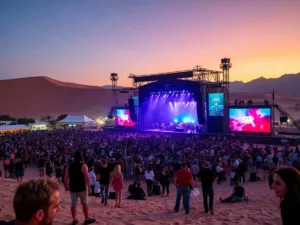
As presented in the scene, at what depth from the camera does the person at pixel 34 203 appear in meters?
1.48

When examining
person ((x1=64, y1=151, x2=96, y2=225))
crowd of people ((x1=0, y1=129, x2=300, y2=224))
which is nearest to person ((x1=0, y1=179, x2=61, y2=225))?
crowd of people ((x1=0, y1=129, x2=300, y2=224))

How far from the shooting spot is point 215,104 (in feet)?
97.3

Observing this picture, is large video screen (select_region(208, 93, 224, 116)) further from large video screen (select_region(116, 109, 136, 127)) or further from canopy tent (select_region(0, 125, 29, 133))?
canopy tent (select_region(0, 125, 29, 133))

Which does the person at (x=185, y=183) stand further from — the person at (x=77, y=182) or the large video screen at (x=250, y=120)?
the large video screen at (x=250, y=120)

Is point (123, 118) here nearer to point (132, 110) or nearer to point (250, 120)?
point (132, 110)

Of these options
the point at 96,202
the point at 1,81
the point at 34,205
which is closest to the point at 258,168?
the point at 96,202

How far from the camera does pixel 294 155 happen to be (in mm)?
14609

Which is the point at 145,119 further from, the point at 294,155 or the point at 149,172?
the point at 149,172

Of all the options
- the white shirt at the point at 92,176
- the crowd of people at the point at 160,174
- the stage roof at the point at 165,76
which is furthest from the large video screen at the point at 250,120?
the white shirt at the point at 92,176

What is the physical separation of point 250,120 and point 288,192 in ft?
89.7

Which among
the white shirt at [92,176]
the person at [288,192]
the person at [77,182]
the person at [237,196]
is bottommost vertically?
the person at [237,196]

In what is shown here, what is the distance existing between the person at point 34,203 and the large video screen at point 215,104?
94.8 ft

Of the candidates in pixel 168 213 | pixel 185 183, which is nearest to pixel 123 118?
pixel 168 213

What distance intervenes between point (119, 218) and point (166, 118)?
3173 cm
